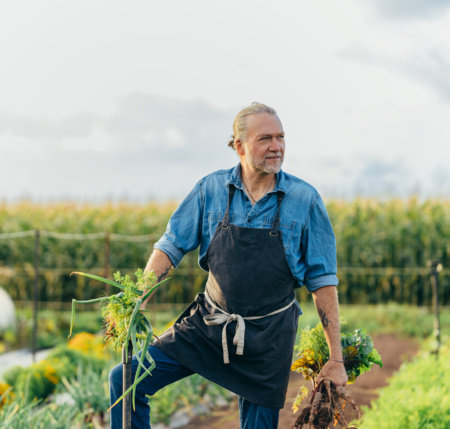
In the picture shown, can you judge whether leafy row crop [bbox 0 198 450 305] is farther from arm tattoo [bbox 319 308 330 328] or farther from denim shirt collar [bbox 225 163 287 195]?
arm tattoo [bbox 319 308 330 328]

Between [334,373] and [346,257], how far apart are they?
9.79m

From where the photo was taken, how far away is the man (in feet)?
8.89

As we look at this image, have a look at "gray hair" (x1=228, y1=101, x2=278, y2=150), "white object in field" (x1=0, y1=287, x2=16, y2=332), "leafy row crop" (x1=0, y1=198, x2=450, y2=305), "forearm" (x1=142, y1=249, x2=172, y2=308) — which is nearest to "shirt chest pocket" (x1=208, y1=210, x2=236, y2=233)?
"forearm" (x1=142, y1=249, x2=172, y2=308)

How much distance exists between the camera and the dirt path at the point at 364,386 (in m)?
4.42

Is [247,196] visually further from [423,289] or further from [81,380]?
[423,289]

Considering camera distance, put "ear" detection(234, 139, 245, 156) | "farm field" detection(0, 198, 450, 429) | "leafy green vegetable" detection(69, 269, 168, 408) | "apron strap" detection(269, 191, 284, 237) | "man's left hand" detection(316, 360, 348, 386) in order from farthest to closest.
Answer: "farm field" detection(0, 198, 450, 429), "ear" detection(234, 139, 245, 156), "apron strap" detection(269, 191, 284, 237), "man's left hand" detection(316, 360, 348, 386), "leafy green vegetable" detection(69, 269, 168, 408)

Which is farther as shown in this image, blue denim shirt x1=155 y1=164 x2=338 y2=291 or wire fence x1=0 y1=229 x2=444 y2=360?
wire fence x1=0 y1=229 x2=444 y2=360

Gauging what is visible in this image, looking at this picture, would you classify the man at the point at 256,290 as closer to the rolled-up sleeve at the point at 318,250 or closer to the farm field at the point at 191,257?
the rolled-up sleeve at the point at 318,250

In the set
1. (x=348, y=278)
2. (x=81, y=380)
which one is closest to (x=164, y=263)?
(x=81, y=380)

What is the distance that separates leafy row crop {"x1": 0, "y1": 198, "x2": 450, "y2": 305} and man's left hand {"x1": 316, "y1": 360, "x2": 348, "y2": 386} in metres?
8.83

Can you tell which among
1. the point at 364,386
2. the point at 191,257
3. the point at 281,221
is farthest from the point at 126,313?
the point at 191,257

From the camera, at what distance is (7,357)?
7934 millimetres

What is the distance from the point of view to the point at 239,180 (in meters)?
2.89

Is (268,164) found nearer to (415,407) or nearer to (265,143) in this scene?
(265,143)
